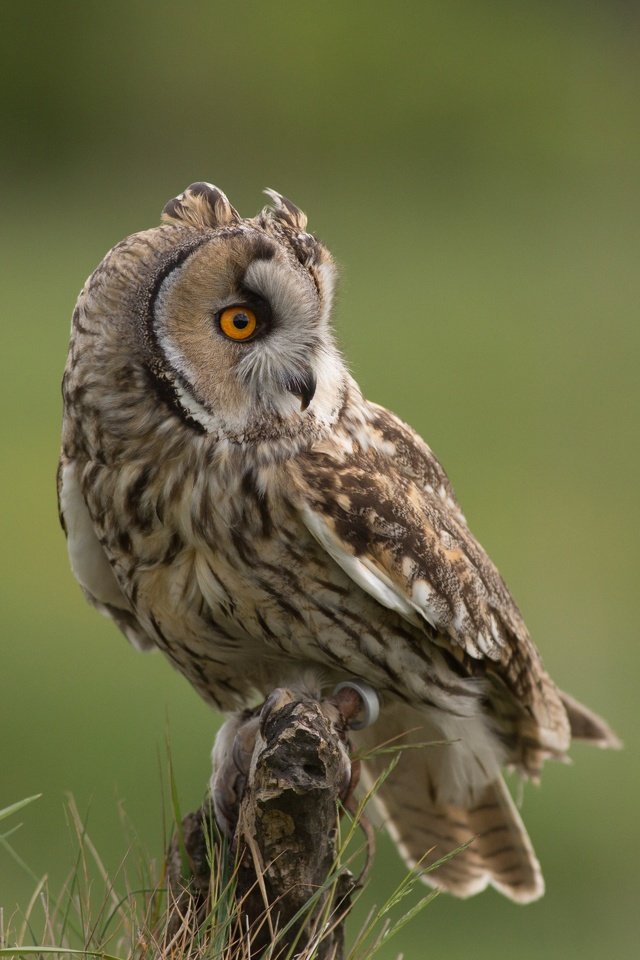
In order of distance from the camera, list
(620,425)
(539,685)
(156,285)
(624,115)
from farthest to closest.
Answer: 1. (624,115)
2. (620,425)
3. (539,685)
4. (156,285)

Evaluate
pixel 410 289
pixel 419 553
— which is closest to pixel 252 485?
pixel 419 553

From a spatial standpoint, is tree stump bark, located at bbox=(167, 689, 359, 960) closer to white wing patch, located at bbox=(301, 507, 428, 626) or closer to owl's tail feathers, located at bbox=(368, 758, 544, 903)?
white wing patch, located at bbox=(301, 507, 428, 626)

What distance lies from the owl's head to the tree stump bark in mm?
384

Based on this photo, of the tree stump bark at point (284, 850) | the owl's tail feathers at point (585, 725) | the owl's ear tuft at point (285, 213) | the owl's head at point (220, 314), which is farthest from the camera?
the owl's tail feathers at point (585, 725)

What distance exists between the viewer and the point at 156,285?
1.79m

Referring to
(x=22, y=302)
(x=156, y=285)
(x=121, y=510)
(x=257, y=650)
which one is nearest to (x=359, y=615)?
(x=257, y=650)

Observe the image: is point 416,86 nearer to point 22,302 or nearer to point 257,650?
point 22,302

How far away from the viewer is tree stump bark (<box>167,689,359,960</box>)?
1.54 m

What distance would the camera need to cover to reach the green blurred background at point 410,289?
4.32 meters

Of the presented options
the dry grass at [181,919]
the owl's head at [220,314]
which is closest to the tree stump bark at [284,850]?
the dry grass at [181,919]

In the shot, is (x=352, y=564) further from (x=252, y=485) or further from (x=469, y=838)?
(x=469, y=838)

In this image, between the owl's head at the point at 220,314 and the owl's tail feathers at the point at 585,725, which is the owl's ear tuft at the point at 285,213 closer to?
the owl's head at the point at 220,314

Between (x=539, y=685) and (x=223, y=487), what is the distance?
612 mm

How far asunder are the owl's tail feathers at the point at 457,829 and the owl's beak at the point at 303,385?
0.71 meters
